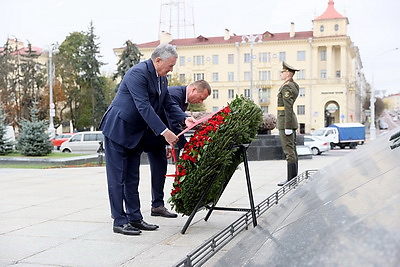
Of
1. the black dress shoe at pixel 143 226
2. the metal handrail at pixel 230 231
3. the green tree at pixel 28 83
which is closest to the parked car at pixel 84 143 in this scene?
the metal handrail at pixel 230 231

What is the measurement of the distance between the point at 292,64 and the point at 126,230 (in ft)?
222

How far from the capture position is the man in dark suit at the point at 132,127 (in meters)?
4.25

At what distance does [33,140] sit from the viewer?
18.8 m

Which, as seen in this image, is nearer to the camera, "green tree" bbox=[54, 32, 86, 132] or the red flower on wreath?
the red flower on wreath

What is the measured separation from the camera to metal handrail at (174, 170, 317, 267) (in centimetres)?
263

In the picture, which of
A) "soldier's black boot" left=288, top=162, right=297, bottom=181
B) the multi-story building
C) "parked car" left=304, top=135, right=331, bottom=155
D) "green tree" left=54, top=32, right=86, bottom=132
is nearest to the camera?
"soldier's black boot" left=288, top=162, right=297, bottom=181

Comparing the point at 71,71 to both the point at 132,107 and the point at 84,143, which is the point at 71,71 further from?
the point at 132,107

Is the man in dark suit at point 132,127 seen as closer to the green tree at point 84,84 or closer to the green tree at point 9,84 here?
the green tree at point 9,84

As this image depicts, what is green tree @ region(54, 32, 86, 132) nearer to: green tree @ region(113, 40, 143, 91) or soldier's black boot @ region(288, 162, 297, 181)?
green tree @ region(113, 40, 143, 91)

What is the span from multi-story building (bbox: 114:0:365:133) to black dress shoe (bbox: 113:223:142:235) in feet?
210

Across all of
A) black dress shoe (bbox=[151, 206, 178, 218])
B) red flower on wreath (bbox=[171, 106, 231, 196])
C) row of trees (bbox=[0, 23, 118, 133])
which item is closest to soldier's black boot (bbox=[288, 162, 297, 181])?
black dress shoe (bbox=[151, 206, 178, 218])

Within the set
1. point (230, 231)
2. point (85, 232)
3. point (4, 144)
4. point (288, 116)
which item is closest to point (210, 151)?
point (230, 231)

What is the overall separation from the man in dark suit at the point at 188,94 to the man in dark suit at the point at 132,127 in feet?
0.94

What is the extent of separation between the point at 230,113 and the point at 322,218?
2.53 meters
